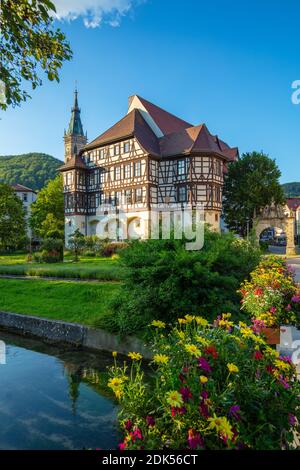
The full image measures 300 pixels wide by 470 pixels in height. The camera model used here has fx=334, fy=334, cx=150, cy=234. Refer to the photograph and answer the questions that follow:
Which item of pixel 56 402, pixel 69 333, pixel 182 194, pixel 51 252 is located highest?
pixel 182 194

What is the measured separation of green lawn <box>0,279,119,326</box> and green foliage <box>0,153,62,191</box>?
73.9 m

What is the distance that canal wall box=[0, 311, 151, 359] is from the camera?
25.3ft

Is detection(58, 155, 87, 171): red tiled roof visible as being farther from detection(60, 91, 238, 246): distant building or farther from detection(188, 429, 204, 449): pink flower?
detection(188, 429, 204, 449): pink flower

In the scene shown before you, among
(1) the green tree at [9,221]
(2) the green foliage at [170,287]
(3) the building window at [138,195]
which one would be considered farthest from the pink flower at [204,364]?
(1) the green tree at [9,221]

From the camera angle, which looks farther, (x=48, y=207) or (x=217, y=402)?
(x=48, y=207)

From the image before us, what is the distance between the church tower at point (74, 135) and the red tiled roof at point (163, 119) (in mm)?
38040

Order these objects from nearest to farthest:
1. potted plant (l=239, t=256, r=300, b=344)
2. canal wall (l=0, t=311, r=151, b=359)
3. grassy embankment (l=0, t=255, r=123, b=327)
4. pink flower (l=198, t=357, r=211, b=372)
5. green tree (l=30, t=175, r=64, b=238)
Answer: pink flower (l=198, t=357, r=211, b=372) → potted plant (l=239, t=256, r=300, b=344) → canal wall (l=0, t=311, r=151, b=359) → grassy embankment (l=0, t=255, r=123, b=327) → green tree (l=30, t=175, r=64, b=238)

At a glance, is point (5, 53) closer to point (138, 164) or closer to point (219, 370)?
point (219, 370)

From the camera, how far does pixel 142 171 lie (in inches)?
1500

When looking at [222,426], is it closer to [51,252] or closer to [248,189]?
[51,252]

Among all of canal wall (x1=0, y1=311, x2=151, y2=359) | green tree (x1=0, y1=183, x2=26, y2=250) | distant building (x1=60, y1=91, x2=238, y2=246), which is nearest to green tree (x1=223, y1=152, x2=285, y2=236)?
distant building (x1=60, y1=91, x2=238, y2=246)

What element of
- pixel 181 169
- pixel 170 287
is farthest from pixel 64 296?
pixel 181 169

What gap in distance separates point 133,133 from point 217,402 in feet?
124
